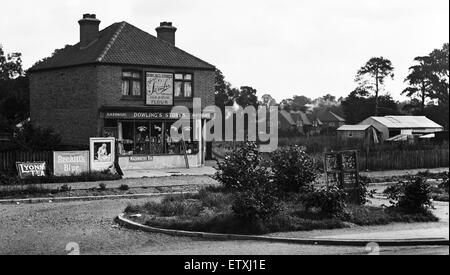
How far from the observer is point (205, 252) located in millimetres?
11055

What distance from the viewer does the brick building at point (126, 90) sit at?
113 feet

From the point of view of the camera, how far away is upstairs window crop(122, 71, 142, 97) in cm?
3516

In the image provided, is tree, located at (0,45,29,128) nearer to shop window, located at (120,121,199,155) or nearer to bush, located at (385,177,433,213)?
shop window, located at (120,121,199,155)

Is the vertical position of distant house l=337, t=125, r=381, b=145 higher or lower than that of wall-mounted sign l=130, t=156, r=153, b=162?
higher

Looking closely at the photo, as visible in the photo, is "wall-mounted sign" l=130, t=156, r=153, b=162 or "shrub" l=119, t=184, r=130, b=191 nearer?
"shrub" l=119, t=184, r=130, b=191

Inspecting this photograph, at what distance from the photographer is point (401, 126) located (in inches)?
2440

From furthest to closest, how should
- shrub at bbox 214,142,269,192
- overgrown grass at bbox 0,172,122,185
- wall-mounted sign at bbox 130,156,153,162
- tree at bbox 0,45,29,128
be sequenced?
tree at bbox 0,45,29,128
wall-mounted sign at bbox 130,156,153,162
overgrown grass at bbox 0,172,122,185
shrub at bbox 214,142,269,192

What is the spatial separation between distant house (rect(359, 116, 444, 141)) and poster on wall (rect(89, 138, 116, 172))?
38.3 metres

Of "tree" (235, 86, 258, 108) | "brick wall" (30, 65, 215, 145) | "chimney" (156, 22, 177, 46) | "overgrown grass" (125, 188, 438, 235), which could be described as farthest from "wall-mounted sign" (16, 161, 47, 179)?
"tree" (235, 86, 258, 108)

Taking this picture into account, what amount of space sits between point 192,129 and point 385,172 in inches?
478

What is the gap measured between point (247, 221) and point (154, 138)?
22.6 metres

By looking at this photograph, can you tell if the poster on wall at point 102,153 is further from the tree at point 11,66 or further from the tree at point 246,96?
the tree at point 246,96

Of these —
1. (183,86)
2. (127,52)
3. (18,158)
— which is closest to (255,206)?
(18,158)
